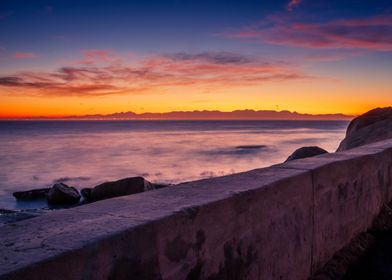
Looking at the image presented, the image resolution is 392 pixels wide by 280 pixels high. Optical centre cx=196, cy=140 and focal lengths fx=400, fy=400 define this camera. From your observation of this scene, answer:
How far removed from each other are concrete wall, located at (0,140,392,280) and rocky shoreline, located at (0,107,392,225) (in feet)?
29.2

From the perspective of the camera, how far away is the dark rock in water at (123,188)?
43.0 feet

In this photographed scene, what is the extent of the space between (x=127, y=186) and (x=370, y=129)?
8.13 metres

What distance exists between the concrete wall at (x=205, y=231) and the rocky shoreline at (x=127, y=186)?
29.2 feet

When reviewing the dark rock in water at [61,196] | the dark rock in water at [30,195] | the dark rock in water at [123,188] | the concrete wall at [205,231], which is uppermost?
the concrete wall at [205,231]

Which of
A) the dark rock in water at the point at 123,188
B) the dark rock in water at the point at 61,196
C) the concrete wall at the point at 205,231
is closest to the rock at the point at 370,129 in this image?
the dark rock in water at the point at 123,188

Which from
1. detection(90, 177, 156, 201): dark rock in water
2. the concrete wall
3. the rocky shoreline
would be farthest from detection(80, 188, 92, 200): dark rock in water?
the concrete wall

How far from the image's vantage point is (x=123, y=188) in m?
13.4

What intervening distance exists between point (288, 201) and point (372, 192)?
6.43 feet

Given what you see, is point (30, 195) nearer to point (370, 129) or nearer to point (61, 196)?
point (61, 196)

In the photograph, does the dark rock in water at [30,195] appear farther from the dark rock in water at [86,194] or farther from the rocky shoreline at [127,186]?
the dark rock in water at [86,194]

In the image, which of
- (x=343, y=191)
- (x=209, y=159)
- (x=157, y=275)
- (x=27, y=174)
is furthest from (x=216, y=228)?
(x=209, y=159)

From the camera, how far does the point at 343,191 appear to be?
343 centimetres

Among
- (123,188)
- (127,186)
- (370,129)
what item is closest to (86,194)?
(123,188)

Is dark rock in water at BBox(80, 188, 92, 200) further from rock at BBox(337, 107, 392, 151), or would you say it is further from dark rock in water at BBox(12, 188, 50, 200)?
rock at BBox(337, 107, 392, 151)
